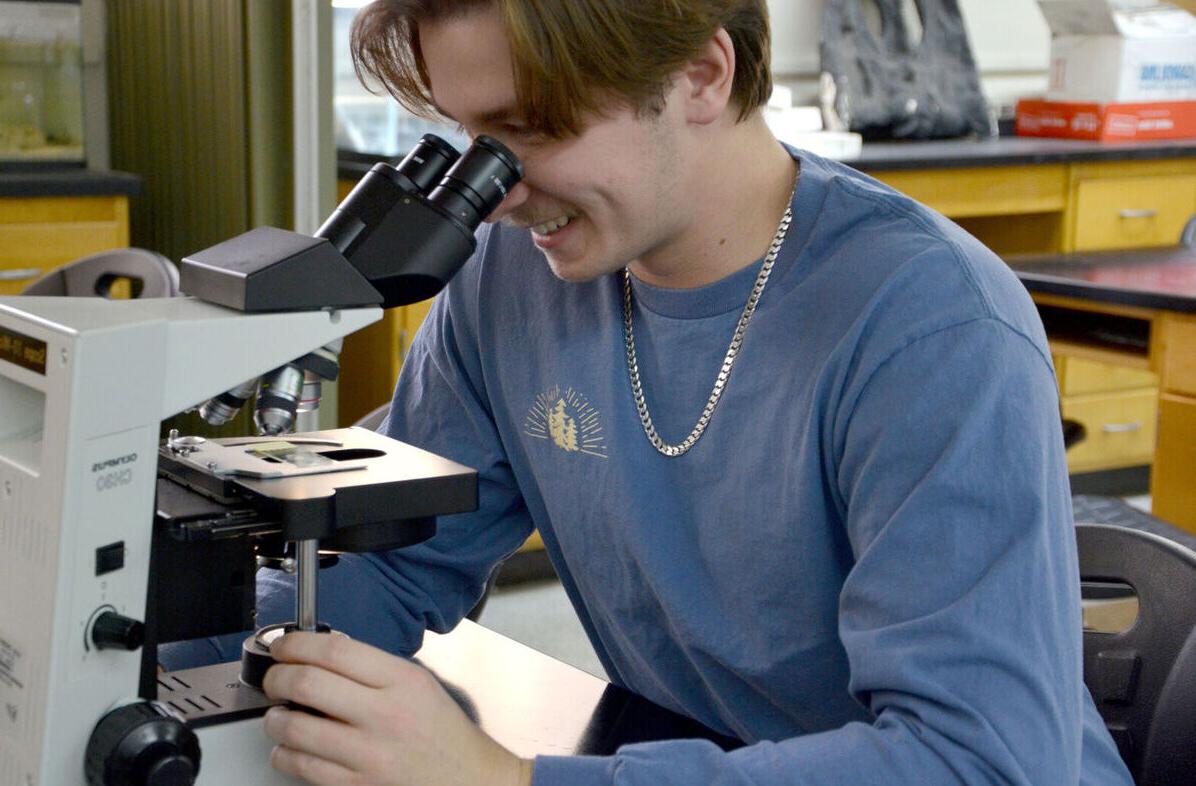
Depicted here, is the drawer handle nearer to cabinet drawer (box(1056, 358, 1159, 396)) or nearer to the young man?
the young man

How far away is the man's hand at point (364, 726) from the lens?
0.87 m

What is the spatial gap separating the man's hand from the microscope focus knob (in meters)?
0.06

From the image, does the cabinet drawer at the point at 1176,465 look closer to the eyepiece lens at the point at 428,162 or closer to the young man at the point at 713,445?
the young man at the point at 713,445

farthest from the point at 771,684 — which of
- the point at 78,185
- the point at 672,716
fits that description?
the point at 78,185

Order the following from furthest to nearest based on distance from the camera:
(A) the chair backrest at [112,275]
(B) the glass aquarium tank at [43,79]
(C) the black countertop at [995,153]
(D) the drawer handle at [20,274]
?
(C) the black countertop at [995,153] < (B) the glass aquarium tank at [43,79] < (D) the drawer handle at [20,274] < (A) the chair backrest at [112,275]

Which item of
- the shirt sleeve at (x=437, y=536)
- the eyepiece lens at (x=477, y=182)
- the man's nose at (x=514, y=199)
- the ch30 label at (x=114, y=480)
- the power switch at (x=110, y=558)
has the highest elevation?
the eyepiece lens at (x=477, y=182)

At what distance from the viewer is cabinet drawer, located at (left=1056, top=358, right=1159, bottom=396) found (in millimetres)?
3922

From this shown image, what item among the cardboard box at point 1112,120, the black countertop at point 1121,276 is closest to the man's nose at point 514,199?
the black countertop at point 1121,276

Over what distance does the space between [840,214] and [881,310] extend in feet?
0.40

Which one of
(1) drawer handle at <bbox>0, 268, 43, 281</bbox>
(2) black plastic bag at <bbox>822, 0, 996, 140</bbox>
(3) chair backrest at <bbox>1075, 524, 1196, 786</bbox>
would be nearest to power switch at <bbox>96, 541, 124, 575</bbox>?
(3) chair backrest at <bbox>1075, 524, 1196, 786</bbox>

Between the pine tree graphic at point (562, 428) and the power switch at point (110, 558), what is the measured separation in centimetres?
45

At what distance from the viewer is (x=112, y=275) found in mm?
2326

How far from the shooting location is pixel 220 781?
892 millimetres

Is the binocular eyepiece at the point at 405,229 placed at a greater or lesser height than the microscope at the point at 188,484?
greater
